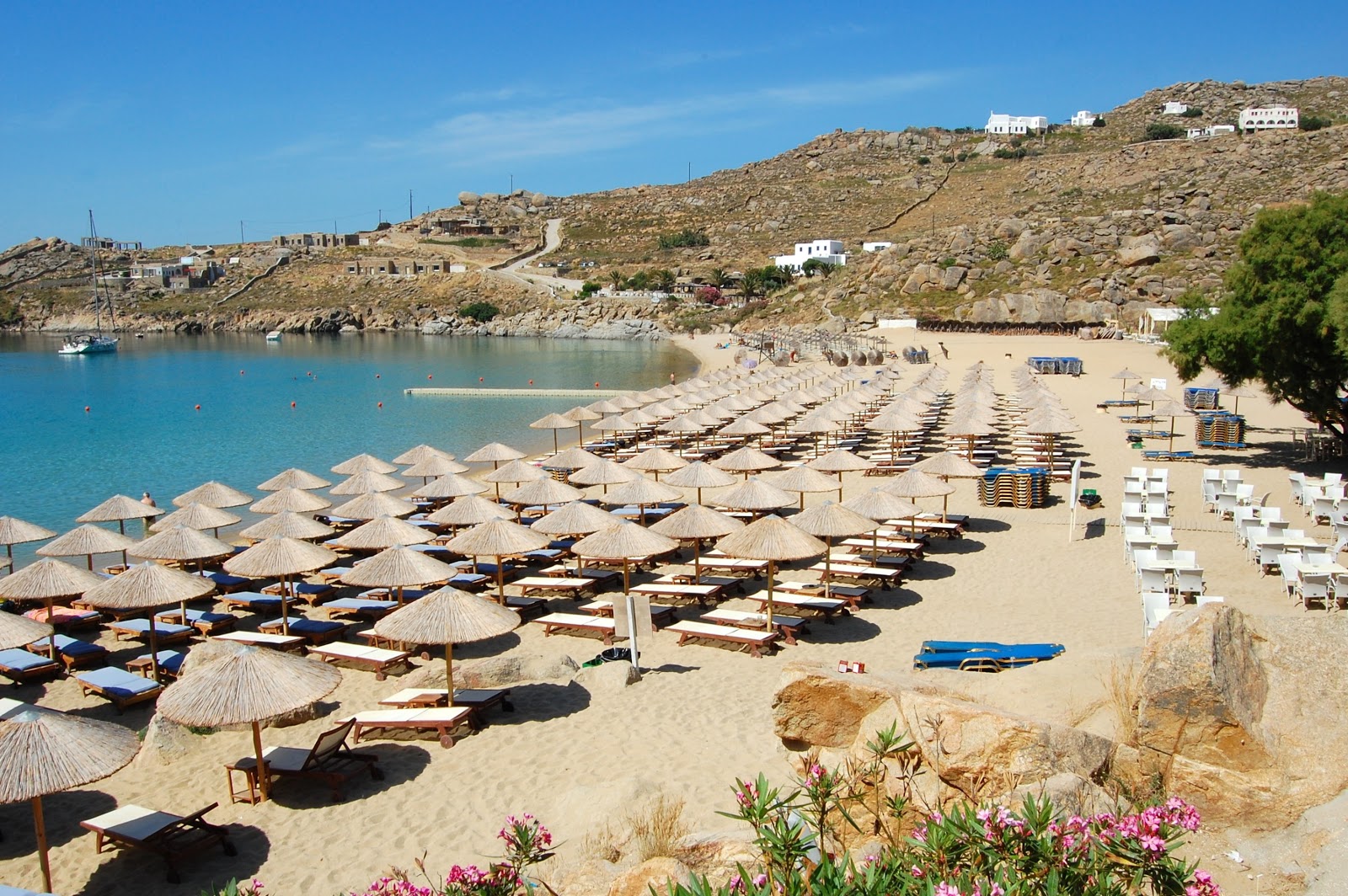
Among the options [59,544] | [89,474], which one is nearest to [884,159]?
[89,474]

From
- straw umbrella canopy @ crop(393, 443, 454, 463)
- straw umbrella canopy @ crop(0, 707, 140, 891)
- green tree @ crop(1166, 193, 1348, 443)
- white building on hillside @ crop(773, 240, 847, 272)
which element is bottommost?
straw umbrella canopy @ crop(0, 707, 140, 891)

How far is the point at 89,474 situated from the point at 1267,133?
92199 mm

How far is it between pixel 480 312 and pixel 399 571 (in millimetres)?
96696

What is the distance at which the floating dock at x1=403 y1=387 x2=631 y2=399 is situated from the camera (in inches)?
1818

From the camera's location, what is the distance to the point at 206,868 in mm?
7328

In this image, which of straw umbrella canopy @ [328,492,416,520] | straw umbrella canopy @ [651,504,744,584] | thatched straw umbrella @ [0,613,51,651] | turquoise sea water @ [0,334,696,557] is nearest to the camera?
thatched straw umbrella @ [0,613,51,651]

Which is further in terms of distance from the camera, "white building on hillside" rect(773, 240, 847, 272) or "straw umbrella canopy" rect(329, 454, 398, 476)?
"white building on hillside" rect(773, 240, 847, 272)

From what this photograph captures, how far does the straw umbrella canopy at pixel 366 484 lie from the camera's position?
690 inches

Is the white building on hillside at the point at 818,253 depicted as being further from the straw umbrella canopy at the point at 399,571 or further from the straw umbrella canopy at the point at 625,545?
the straw umbrella canopy at the point at 399,571

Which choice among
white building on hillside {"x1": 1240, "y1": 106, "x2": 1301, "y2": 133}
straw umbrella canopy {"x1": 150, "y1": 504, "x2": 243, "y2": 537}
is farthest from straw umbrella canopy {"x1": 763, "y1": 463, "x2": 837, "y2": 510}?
white building on hillside {"x1": 1240, "y1": 106, "x2": 1301, "y2": 133}

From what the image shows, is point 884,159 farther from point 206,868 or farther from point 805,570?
point 206,868

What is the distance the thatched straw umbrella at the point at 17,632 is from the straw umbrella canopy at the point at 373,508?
553 centimetres

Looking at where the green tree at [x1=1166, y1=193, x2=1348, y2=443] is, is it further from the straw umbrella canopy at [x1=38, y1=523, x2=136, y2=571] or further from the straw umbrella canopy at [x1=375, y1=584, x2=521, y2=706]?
the straw umbrella canopy at [x1=38, y1=523, x2=136, y2=571]

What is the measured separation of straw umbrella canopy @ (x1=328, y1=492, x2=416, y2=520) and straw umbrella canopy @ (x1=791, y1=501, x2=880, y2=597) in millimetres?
6824
